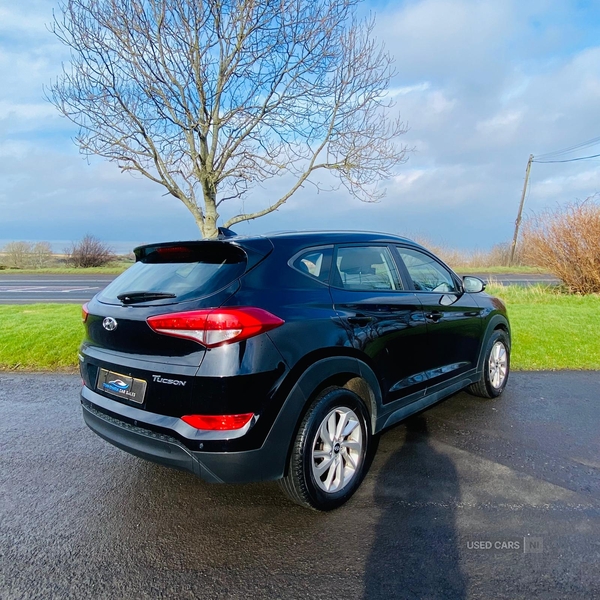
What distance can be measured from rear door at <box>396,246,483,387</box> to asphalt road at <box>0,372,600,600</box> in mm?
650

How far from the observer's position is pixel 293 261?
2781 millimetres

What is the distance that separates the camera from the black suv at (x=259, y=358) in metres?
2.35

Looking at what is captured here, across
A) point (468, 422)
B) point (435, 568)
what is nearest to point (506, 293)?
point (468, 422)

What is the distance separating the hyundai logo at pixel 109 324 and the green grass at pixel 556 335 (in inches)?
211

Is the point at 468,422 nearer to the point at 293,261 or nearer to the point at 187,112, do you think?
the point at 293,261

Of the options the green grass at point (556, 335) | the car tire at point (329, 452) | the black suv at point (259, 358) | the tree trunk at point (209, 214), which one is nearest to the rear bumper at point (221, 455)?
the black suv at point (259, 358)

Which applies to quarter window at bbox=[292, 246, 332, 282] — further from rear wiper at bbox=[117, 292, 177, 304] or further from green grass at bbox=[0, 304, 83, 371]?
green grass at bbox=[0, 304, 83, 371]

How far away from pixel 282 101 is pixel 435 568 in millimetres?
8089

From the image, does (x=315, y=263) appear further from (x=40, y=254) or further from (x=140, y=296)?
(x=40, y=254)

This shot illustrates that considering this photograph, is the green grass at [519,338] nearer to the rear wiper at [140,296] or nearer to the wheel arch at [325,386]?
the wheel arch at [325,386]

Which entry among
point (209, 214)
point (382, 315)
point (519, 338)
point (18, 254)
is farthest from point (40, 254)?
point (382, 315)

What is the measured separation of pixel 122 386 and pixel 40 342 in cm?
525

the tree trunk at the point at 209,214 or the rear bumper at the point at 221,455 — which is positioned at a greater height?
the tree trunk at the point at 209,214

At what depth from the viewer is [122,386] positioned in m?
2.68
